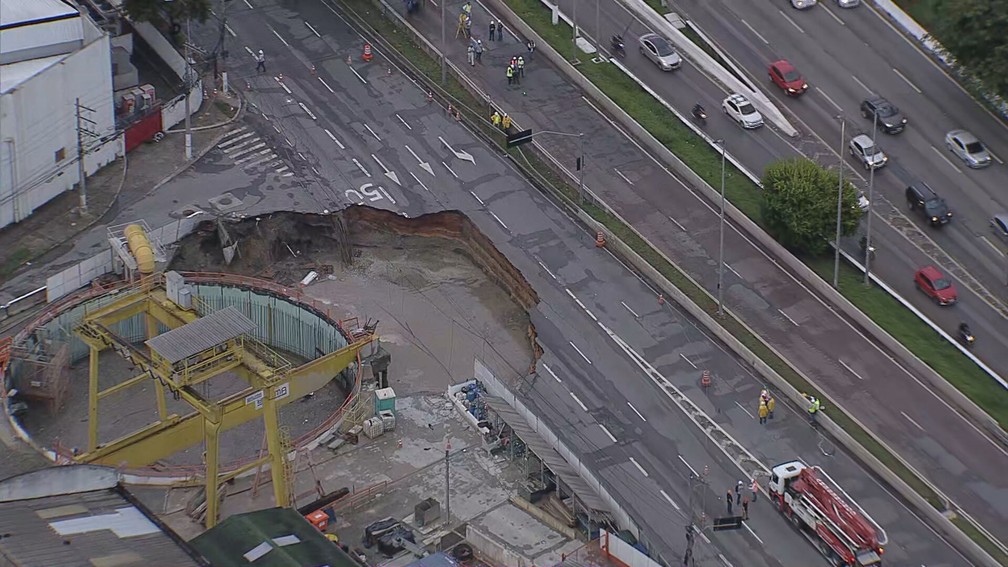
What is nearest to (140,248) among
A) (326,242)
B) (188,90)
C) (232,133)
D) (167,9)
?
(326,242)

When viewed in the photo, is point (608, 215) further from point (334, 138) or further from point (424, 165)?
point (334, 138)

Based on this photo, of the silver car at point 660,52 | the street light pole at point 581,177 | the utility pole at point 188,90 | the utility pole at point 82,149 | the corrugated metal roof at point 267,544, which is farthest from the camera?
the silver car at point 660,52

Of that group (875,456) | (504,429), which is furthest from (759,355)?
(504,429)

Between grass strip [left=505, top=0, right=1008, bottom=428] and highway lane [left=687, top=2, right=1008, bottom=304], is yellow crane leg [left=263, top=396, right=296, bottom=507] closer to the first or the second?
grass strip [left=505, top=0, right=1008, bottom=428]

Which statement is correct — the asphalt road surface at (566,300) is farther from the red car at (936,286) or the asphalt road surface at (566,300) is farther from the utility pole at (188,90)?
the red car at (936,286)

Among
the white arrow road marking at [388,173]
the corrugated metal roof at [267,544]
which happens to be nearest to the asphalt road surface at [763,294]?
the white arrow road marking at [388,173]

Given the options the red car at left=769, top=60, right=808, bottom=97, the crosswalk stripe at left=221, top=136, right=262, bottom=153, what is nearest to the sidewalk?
the crosswalk stripe at left=221, top=136, right=262, bottom=153
